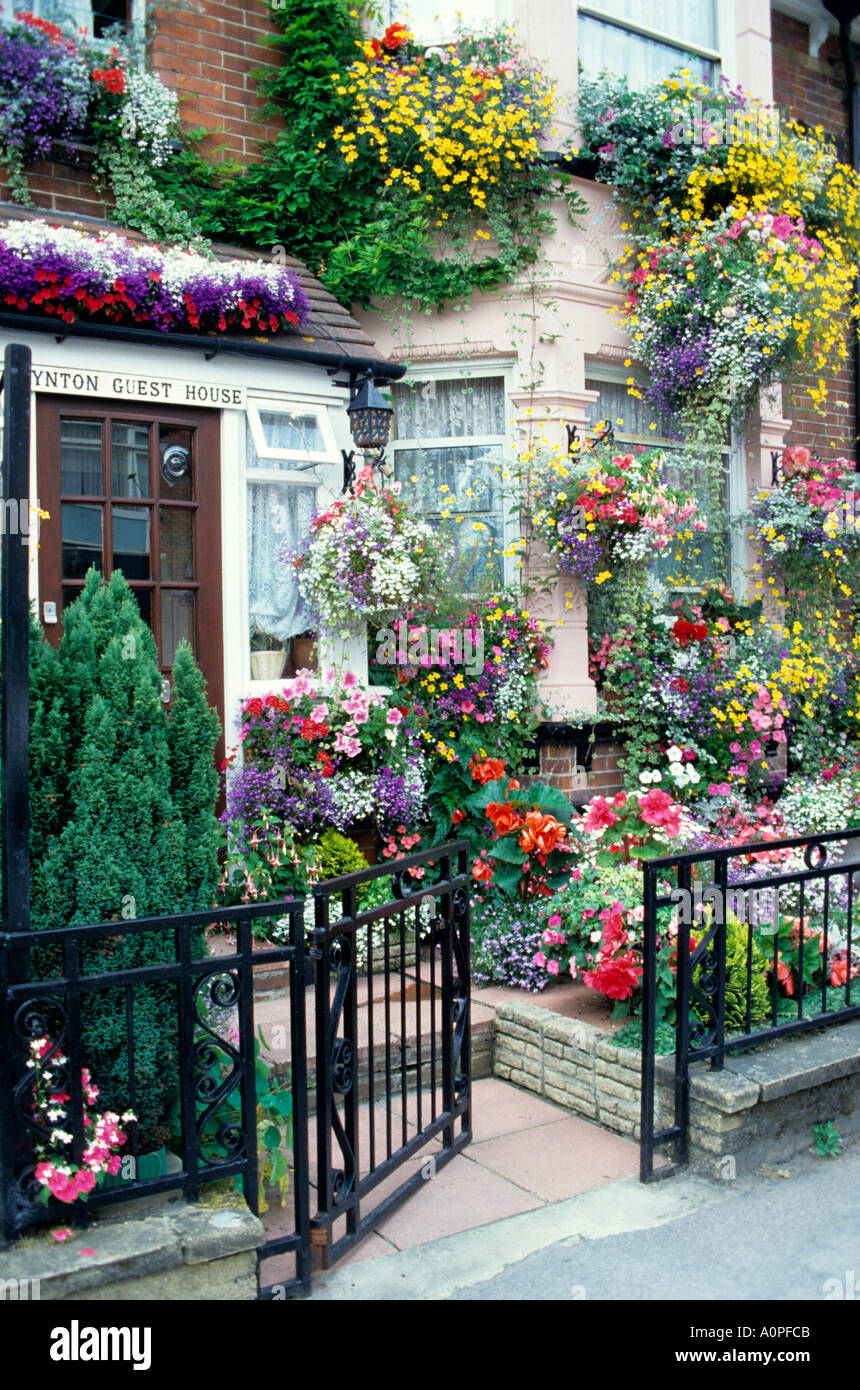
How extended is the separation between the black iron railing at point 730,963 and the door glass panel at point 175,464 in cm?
314

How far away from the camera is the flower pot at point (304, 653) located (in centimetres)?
607

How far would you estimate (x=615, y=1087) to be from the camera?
13.6 feet

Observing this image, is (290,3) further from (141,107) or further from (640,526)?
(640,526)

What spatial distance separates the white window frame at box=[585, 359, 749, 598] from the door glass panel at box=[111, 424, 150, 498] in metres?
3.24

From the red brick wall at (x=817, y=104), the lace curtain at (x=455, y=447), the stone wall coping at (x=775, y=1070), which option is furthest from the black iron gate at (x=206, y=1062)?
the red brick wall at (x=817, y=104)

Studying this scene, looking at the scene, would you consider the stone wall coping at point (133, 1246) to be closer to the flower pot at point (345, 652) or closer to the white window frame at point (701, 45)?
the flower pot at point (345, 652)

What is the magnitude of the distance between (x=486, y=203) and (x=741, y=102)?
2.12m

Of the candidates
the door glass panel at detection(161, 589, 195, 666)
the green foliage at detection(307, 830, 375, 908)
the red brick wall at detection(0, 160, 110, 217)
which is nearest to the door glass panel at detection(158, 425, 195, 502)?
the door glass panel at detection(161, 589, 195, 666)

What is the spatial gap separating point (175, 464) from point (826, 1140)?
434cm

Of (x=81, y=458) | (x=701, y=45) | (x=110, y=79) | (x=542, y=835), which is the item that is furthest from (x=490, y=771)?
(x=701, y=45)

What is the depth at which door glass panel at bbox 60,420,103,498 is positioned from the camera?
533 cm

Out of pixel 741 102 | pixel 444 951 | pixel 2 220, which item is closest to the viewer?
pixel 444 951

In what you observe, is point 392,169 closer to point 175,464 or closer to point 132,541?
point 175,464

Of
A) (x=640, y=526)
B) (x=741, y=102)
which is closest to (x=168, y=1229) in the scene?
(x=640, y=526)
